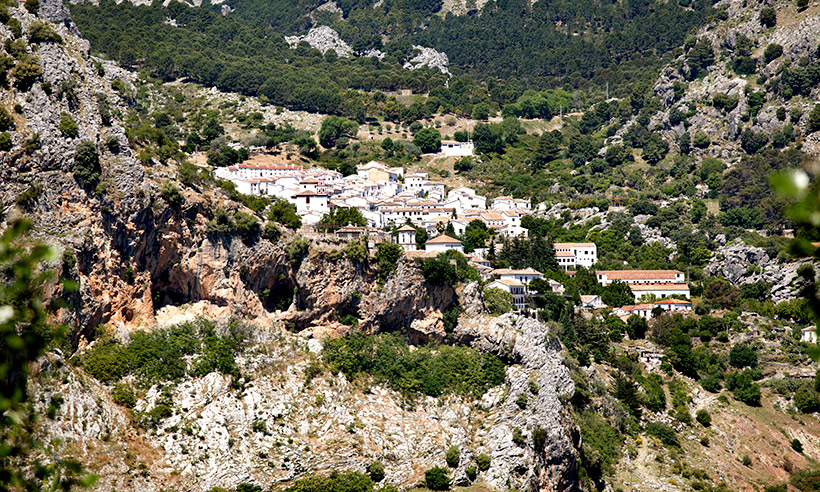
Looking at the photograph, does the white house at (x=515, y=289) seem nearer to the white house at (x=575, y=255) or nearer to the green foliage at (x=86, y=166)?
the white house at (x=575, y=255)

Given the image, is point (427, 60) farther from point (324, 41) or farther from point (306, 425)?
point (306, 425)

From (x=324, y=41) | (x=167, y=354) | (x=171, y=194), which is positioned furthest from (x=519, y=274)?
(x=324, y=41)

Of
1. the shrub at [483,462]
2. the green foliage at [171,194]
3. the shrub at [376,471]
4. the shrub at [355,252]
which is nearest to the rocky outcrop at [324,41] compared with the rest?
the shrub at [355,252]

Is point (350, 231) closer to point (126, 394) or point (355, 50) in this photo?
point (126, 394)

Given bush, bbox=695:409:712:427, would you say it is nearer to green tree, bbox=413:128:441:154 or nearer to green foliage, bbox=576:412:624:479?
green foliage, bbox=576:412:624:479

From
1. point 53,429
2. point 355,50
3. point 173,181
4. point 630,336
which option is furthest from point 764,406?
point 355,50
